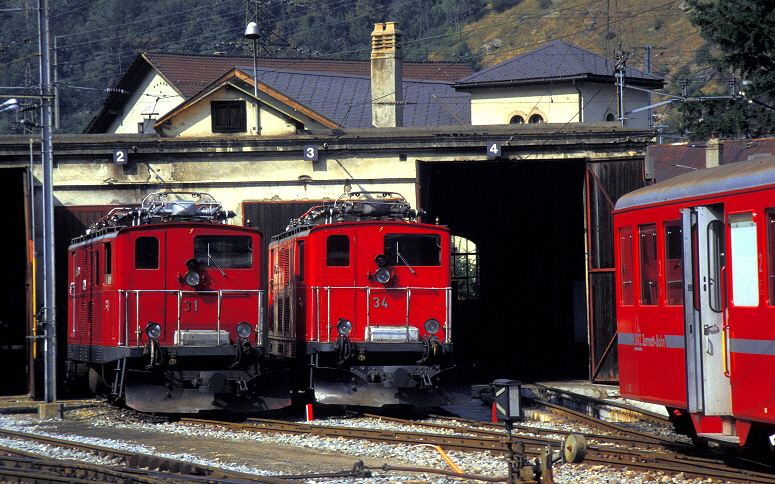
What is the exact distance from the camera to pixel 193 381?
1709 centimetres

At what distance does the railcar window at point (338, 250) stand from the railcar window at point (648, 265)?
255 inches

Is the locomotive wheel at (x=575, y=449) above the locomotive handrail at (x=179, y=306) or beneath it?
beneath

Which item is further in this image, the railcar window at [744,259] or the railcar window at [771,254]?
the railcar window at [744,259]

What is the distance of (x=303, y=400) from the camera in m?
21.6

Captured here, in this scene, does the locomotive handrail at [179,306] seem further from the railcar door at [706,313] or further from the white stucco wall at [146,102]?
the white stucco wall at [146,102]

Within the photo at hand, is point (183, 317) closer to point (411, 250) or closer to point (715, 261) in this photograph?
point (411, 250)

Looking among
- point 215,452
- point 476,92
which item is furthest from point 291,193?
point 476,92

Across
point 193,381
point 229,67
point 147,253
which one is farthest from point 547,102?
point 193,381

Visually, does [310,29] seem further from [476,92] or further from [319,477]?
[319,477]

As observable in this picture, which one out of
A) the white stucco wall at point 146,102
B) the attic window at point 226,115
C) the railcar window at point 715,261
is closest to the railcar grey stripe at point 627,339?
the railcar window at point 715,261

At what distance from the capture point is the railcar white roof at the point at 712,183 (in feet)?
34.4

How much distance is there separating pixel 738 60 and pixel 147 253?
3919 centimetres

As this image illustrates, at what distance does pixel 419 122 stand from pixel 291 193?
18.1 meters

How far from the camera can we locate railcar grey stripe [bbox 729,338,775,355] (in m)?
10.1
